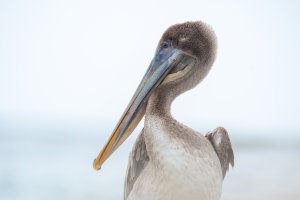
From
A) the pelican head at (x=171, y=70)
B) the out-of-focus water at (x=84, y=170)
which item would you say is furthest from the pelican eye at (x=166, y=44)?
the out-of-focus water at (x=84, y=170)

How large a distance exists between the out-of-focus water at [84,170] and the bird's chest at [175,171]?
2.78 meters

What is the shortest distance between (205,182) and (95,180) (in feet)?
12.3

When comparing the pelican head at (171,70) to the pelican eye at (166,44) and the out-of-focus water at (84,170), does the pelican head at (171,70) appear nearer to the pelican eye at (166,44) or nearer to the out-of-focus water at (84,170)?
the pelican eye at (166,44)

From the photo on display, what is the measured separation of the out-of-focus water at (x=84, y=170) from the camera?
5023 millimetres

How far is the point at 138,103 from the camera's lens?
7.03 ft

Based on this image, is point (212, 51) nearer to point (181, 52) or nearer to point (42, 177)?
point (181, 52)

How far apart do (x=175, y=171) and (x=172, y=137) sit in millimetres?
140

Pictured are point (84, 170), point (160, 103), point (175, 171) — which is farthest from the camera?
point (84, 170)

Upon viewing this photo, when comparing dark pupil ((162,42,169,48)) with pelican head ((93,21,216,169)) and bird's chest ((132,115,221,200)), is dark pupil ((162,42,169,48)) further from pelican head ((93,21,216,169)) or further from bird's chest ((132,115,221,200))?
bird's chest ((132,115,221,200))

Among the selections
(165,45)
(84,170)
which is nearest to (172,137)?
(165,45)

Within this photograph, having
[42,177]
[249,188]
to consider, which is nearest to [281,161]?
[249,188]

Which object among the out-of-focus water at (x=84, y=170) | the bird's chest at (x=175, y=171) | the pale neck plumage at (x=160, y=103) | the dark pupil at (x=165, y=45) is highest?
the dark pupil at (x=165, y=45)

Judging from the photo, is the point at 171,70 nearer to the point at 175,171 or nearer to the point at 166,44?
the point at 166,44

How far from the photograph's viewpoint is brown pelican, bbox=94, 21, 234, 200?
1.92 meters
